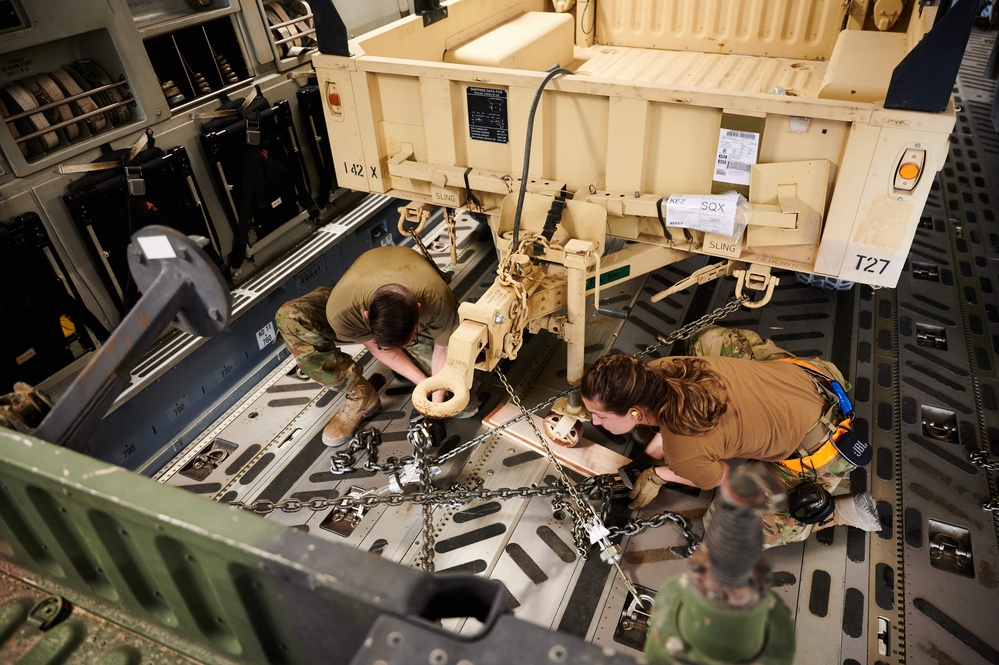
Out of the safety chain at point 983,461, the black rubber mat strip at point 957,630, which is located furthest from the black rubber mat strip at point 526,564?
the safety chain at point 983,461

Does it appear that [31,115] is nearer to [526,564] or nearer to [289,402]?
[289,402]

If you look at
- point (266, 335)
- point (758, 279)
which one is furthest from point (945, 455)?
point (266, 335)

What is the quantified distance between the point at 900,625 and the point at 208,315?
3066mm

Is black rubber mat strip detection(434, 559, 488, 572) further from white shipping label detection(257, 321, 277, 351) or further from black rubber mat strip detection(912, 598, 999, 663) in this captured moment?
white shipping label detection(257, 321, 277, 351)

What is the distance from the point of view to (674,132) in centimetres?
310

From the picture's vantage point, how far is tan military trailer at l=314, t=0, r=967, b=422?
2793 mm

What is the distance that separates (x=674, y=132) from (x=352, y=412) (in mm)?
2407

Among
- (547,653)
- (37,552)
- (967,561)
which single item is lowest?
(967,561)

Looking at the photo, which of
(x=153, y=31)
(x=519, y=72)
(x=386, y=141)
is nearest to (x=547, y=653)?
(x=519, y=72)

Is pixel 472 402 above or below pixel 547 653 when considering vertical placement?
below

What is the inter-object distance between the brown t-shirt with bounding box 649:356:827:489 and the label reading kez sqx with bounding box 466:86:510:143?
1.59 metres

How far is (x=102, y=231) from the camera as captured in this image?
3684 millimetres

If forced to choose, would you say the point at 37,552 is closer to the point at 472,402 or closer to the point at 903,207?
the point at 472,402

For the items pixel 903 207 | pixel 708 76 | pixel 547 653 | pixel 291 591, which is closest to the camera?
pixel 547 653
